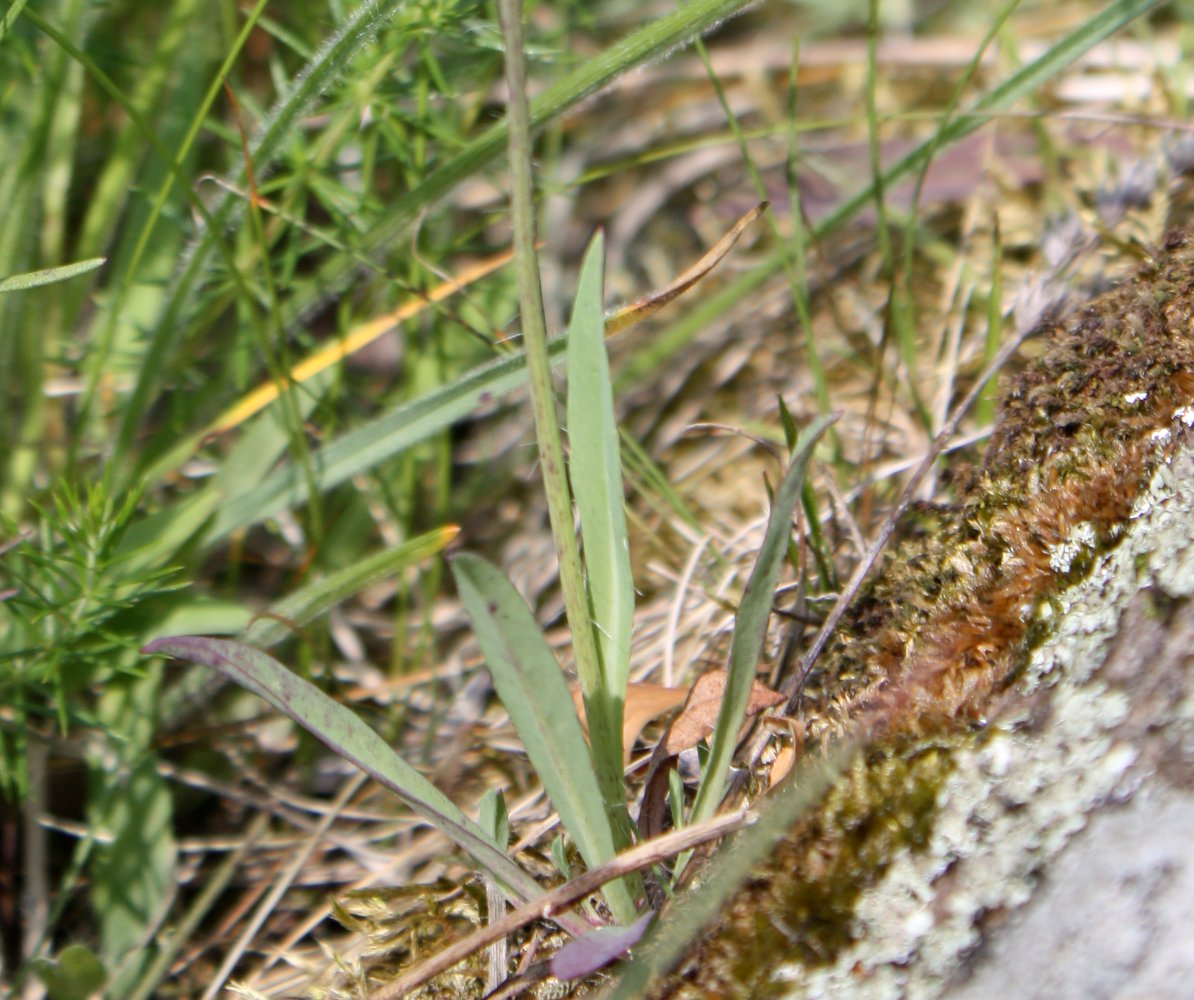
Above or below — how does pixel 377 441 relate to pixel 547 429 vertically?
below

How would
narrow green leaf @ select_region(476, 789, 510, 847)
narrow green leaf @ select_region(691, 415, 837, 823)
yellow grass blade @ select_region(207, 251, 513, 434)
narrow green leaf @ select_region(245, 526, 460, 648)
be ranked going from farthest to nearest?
yellow grass blade @ select_region(207, 251, 513, 434), narrow green leaf @ select_region(245, 526, 460, 648), narrow green leaf @ select_region(476, 789, 510, 847), narrow green leaf @ select_region(691, 415, 837, 823)

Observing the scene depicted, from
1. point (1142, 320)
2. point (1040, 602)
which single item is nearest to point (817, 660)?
point (1040, 602)

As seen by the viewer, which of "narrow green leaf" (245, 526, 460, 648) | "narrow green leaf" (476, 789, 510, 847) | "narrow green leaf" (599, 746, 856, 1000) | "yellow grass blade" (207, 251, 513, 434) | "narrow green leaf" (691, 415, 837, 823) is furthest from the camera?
"yellow grass blade" (207, 251, 513, 434)

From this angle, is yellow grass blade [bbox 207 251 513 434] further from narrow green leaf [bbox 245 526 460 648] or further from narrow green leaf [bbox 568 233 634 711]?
narrow green leaf [bbox 568 233 634 711]

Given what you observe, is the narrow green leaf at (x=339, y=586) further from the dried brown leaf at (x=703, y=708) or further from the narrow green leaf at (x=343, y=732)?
→ the dried brown leaf at (x=703, y=708)

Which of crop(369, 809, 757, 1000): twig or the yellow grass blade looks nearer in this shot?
crop(369, 809, 757, 1000): twig

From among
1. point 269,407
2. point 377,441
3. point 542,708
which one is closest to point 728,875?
point 542,708

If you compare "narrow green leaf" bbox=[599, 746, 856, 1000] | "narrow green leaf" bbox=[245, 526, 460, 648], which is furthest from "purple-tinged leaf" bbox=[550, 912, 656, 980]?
"narrow green leaf" bbox=[245, 526, 460, 648]

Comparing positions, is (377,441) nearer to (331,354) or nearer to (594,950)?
(331,354)

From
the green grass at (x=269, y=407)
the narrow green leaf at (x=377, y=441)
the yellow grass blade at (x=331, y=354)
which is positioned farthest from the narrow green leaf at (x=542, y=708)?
the yellow grass blade at (x=331, y=354)
